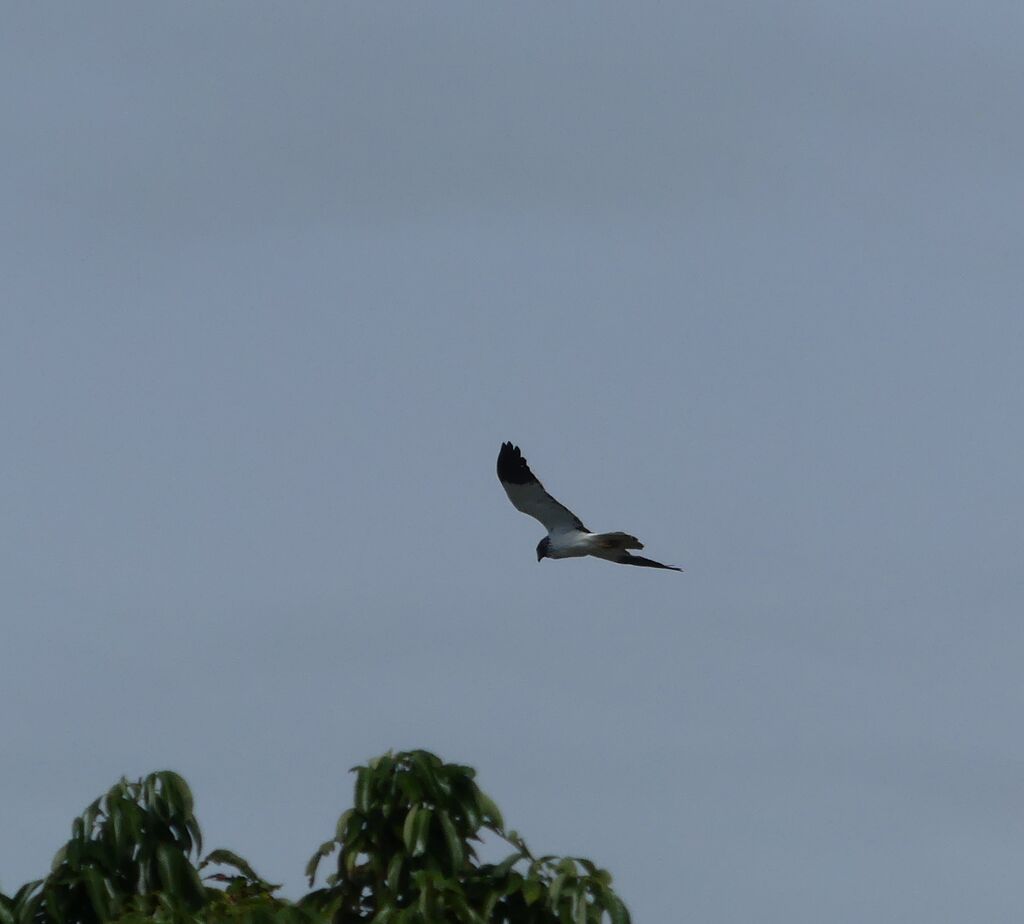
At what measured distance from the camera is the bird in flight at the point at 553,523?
29.6m

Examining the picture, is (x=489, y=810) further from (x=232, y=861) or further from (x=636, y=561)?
(x=636, y=561)

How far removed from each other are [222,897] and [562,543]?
16.0 m

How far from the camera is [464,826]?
14453 millimetres

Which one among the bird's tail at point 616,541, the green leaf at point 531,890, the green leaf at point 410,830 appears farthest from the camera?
the bird's tail at point 616,541

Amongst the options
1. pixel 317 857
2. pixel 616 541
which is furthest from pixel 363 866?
pixel 616 541

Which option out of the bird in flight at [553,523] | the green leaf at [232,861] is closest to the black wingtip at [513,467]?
the bird in flight at [553,523]

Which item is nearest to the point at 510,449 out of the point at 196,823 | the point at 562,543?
the point at 562,543

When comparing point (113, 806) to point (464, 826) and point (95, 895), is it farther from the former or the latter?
point (464, 826)

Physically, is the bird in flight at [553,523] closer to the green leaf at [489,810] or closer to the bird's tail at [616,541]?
the bird's tail at [616,541]

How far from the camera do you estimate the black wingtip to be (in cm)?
2958

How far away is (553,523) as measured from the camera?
100 ft

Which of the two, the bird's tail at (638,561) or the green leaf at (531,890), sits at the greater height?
the bird's tail at (638,561)

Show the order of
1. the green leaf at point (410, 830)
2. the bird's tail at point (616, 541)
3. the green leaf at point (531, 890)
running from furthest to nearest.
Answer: the bird's tail at point (616, 541) < the green leaf at point (410, 830) < the green leaf at point (531, 890)

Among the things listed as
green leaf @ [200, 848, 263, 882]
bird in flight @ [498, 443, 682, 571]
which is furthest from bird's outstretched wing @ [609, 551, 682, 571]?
green leaf @ [200, 848, 263, 882]
